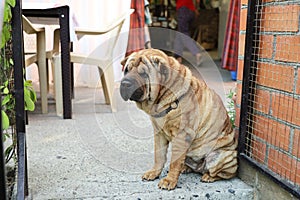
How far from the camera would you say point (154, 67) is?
1.26 meters

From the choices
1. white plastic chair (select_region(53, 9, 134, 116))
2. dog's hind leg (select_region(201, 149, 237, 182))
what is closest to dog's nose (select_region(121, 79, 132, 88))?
dog's hind leg (select_region(201, 149, 237, 182))

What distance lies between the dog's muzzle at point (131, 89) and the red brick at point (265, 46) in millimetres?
534

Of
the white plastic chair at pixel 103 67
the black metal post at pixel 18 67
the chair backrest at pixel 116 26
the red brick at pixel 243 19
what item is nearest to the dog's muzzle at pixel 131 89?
the black metal post at pixel 18 67

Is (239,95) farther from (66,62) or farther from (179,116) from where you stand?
(66,62)

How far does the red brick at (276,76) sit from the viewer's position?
128 cm

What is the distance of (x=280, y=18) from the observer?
1.32m

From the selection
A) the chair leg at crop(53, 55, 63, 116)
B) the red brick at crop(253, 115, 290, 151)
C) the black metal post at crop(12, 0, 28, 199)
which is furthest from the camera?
the chair leg at crop(53, 55, 63, 116)

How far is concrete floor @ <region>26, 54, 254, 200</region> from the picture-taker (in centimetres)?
136

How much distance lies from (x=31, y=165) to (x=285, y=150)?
3.45ft

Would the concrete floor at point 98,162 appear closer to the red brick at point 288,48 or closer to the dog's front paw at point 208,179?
the dog's front paw at point 208,179

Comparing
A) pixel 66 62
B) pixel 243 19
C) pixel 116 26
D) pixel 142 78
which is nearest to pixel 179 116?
pixel 142 78

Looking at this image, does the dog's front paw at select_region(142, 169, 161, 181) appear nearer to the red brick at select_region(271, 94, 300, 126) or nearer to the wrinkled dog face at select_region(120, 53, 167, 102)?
the wrinkled dog face at select_region(120, 53, 167, 102)

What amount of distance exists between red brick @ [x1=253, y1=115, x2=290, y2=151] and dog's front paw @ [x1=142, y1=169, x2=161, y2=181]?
44cm

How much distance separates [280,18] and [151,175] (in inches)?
31.0
